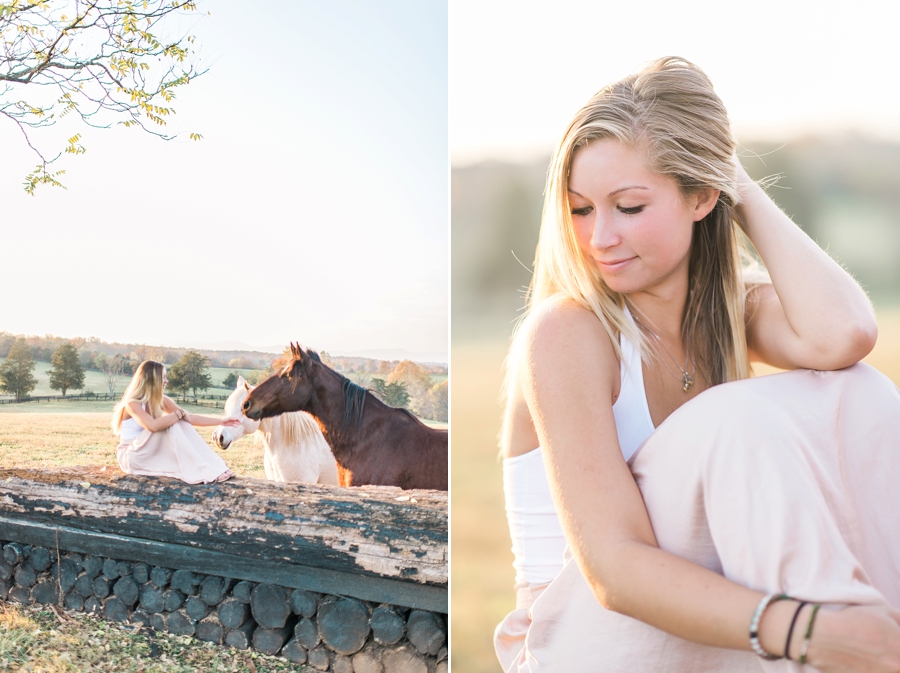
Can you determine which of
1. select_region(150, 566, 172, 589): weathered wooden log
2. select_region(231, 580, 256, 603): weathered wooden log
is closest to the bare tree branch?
select_region(150, 566, 172, 589): weathered wooden log

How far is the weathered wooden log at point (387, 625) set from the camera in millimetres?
2043

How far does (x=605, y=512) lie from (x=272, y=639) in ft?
4.63

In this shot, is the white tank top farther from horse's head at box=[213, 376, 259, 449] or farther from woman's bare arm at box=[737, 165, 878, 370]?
horse's head at box=[213, 376, 259, 449]

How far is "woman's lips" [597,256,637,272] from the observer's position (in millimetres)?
1510

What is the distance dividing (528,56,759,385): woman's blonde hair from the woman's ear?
0.01 metres

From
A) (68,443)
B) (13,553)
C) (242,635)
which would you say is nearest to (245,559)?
(242,635)

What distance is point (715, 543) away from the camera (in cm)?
117

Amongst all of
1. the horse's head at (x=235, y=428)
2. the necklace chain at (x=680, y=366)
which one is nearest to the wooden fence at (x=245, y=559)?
the horse's head at (x=235, y=428)

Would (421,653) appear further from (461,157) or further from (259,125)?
(259,125)

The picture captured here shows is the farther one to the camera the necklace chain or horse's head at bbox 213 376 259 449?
horse's head at bbox 213 376 259 449

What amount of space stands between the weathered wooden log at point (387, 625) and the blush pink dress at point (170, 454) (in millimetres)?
650

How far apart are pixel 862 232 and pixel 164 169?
84.9 inches

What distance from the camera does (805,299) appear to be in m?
1.42

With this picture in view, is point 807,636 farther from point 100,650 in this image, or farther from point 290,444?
point 100,650
